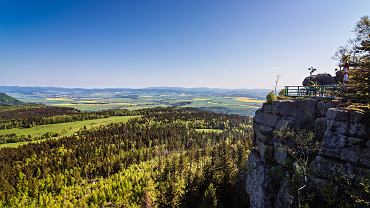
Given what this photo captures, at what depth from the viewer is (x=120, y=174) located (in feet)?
404

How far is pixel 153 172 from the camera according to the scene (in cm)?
11875

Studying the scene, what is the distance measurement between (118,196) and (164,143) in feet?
312

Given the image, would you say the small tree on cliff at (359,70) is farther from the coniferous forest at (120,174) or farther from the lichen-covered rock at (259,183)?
the coniferous forest at (120,174)

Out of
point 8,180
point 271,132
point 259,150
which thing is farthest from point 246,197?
point 8,180

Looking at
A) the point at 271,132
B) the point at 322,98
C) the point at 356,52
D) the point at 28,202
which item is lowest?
the point at 28,202

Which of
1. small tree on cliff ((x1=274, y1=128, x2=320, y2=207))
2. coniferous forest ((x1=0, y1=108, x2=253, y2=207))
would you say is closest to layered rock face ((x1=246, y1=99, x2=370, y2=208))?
small tree on cliff ((x1=274, y1=128, x2=320, y2=207))

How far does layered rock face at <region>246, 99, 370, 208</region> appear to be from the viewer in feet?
113

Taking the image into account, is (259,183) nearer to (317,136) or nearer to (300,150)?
(300,150)

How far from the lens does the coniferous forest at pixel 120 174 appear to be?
79312 millimetres

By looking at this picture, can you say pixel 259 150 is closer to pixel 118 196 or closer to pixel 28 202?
pixel 118 196

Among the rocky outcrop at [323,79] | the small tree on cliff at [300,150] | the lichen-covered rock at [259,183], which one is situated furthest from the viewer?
the rocky outcrop at [323,79]

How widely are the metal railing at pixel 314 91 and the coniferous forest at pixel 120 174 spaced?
32.2 metres

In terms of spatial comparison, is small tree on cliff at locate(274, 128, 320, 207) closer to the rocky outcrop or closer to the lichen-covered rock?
the lichen-covered rock

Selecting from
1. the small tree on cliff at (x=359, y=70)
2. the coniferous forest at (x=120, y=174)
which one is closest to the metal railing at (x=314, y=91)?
the small tree on cliff at (x=359, y=70)
